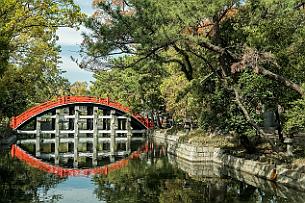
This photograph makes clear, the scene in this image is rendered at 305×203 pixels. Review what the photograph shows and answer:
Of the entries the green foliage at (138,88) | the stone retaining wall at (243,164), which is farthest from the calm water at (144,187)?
the green foliage at (138,88)

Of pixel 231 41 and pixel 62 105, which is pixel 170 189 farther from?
pixel 62 105

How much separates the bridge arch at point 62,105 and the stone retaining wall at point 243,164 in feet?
63.7

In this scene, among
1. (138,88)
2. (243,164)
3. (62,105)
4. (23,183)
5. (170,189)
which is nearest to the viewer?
(170,189)

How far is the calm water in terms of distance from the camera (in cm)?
1375

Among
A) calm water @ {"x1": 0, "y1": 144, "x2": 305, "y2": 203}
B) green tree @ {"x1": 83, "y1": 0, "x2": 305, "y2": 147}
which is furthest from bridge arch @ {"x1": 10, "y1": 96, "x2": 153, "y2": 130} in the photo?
green tree @ {"x1": 83, "y1": 0, "x2": 305, "y2": 147}

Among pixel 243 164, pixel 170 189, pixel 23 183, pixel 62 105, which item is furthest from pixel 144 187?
pixel 62 105

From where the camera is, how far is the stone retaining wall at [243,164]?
1481cm

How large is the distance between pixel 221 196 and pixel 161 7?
257 inches

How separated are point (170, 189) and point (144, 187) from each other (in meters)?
1.07

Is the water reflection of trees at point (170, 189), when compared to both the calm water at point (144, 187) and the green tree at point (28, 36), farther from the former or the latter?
the green tree at point (28, 36)

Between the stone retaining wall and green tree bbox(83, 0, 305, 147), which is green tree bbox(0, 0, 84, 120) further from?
the stone retaining wall

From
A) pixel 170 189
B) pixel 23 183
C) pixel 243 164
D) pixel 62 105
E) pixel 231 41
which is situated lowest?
pixel 170 189

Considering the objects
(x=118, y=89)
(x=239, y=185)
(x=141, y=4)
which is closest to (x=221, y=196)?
(x=239, y=185)

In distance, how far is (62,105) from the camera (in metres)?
45.9
